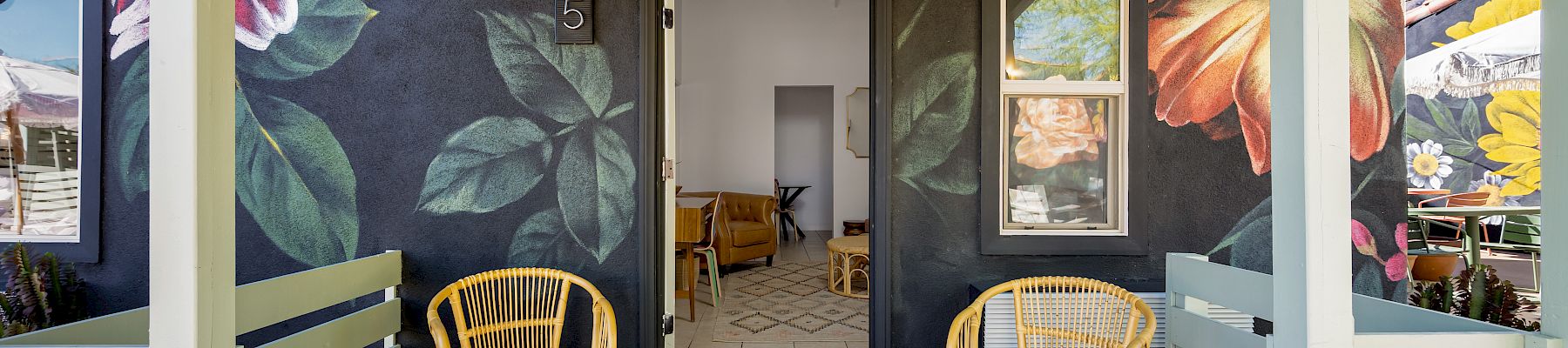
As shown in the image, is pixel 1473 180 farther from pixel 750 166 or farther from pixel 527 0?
pixel 527 0

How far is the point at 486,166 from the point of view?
238cm

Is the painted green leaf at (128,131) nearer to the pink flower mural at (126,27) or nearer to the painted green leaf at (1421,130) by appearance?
the pink flower mural at (126,27)

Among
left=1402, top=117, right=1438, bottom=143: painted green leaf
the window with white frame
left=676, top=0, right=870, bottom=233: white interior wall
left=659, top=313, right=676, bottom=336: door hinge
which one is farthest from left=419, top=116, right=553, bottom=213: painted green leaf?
left=1402, top=117, right=1438, bottom=143: painted green leaf

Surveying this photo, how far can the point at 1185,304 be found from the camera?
1807 millimetres

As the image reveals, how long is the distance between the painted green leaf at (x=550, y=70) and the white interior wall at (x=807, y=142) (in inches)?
255

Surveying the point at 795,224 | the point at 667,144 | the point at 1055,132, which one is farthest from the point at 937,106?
the point at 795,224

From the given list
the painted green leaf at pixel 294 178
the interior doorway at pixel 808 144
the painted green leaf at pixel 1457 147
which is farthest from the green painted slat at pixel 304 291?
the painted green leaf at pixel 1457 147

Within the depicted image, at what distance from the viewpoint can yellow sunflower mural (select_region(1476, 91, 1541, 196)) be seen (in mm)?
5203

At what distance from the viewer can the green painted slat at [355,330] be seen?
170 cm

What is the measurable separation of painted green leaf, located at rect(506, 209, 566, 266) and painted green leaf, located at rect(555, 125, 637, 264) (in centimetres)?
4

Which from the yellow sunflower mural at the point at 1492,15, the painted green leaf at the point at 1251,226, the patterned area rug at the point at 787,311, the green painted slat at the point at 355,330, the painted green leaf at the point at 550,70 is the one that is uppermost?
the yellow sunflower mural at the point at 1492,15

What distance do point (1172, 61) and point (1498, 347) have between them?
4.69ft

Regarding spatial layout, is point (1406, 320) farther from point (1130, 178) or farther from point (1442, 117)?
point (1442, 117)

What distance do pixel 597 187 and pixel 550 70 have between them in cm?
46
